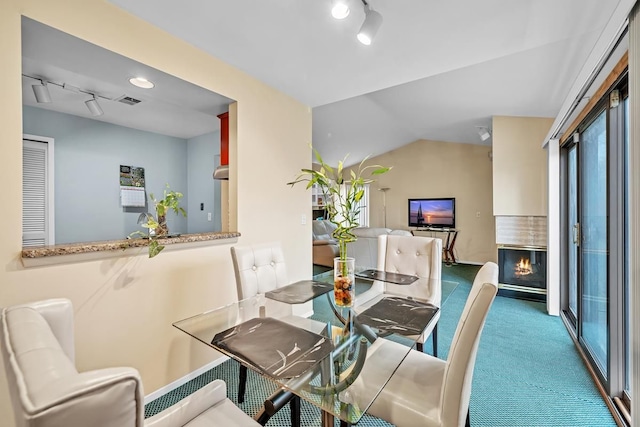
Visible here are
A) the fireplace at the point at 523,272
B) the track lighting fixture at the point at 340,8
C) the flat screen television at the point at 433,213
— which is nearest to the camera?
the track lighting fixture at the point at 340,8

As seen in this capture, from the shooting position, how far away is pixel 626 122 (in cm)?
180

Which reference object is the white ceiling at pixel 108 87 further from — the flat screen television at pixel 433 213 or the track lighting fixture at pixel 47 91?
the flat screen television at pixel 433 213

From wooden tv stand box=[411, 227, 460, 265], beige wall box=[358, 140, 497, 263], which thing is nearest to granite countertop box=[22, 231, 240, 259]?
wooden tv stand box=[411, 227, 460, 265]

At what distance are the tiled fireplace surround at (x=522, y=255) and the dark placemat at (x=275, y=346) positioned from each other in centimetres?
370

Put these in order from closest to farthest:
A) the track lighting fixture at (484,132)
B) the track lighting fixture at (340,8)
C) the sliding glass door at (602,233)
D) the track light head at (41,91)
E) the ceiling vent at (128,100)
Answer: the track lighting fixture at (340,8), the sliding glass door at (602,233), the track light head at (41,91), the ceiling vent at (128,100), the track lighting fixture at (484,132)

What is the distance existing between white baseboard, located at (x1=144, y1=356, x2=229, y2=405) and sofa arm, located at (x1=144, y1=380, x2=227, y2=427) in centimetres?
105

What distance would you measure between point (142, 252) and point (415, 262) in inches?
80.2

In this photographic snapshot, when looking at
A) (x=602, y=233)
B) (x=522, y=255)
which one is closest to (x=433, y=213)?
(x=522, y=255)

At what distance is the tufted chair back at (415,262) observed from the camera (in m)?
2.16

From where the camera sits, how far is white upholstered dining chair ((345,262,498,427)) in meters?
1.04

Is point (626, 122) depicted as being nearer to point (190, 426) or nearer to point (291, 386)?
point (291, 386)

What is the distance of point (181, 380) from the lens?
200cm

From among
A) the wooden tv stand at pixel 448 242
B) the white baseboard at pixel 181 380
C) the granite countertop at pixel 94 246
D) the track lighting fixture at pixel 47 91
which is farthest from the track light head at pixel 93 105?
the wooden tv stand at pixel 448 242

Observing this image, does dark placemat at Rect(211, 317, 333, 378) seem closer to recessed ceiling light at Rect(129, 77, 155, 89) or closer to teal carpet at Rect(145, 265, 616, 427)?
teal carpet at Rect(145, 265, 616, 427)
